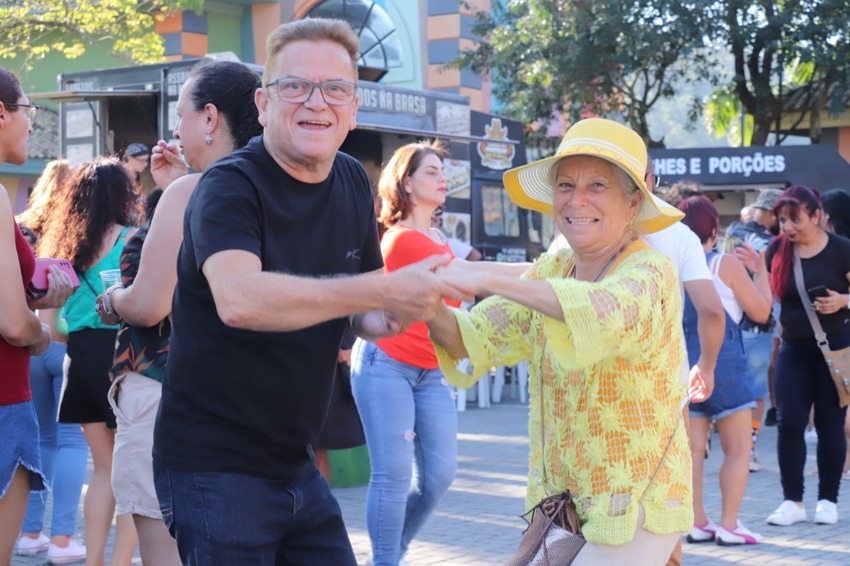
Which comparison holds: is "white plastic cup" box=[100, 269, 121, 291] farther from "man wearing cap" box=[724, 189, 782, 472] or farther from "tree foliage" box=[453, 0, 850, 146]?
"tree foliage" box=[453, 0, 850, 146]

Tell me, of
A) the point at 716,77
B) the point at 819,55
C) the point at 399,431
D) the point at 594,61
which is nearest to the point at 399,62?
the point at 594,61

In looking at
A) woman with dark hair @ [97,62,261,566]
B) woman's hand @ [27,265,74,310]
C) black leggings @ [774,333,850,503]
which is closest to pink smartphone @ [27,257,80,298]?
woman's hand @ [27,265,74,310]

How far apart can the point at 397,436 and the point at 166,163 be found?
5.70ft

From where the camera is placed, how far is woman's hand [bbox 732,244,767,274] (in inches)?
300

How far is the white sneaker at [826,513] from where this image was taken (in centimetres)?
772

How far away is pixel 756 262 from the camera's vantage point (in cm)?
762

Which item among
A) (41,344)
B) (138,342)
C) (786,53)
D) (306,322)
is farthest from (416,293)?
(786,53)

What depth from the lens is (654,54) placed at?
24312 millimetres

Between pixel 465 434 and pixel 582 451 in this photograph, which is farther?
pixel 465 434

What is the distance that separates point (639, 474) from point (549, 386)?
333mm

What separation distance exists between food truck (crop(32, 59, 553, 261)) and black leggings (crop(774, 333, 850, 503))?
551 cm

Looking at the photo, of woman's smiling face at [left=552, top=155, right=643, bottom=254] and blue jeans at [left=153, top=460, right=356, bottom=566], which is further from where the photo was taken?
woman's smiling face at [left=552, top=155, right=643, bottom=254]

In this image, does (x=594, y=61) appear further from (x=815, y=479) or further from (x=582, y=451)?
(x=582, y=451)

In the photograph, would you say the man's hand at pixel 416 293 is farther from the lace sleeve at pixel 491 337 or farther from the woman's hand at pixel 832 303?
the woman's hand at pixel 832 303
